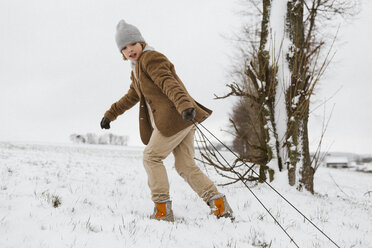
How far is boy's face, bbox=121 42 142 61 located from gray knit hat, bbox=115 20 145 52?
4 cm

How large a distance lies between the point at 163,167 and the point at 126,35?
4.76ft

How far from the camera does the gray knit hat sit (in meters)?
2.68

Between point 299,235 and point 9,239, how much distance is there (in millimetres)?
2203

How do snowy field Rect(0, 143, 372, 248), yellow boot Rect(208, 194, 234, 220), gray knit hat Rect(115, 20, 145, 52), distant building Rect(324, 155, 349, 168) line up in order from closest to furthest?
snowy field Rect(0, 143, 372, 248) < yellow boot Rect(208, 194, 234, 220) < gray knit hat Rect(115, 20, 145, 52) < distant building Rect(324, 155, 349, 168)

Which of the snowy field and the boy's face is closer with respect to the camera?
the snowy field

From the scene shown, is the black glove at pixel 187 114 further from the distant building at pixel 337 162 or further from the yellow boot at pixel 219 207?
the distant building at pixel 337 162

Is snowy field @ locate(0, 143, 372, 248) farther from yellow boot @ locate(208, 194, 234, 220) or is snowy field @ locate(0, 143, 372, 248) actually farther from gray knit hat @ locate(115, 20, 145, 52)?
gray knit hat @ locate(115, 20, 145, 52)

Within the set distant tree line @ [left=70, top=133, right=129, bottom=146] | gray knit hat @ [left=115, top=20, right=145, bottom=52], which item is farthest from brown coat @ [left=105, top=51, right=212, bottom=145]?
distant tree line @ [left=70, top=133, right=129, bottom=146]

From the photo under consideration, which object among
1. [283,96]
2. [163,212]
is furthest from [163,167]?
[283,96]

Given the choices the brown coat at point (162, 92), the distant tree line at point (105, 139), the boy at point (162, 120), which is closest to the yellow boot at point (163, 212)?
the boy at point (162, 120)

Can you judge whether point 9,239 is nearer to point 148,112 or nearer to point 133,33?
point 148,112

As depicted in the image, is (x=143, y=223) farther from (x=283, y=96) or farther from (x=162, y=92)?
(x=283, y=96)

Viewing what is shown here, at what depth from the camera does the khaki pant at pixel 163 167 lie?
2.55 metres

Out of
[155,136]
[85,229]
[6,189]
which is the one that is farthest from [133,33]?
[6,189]
